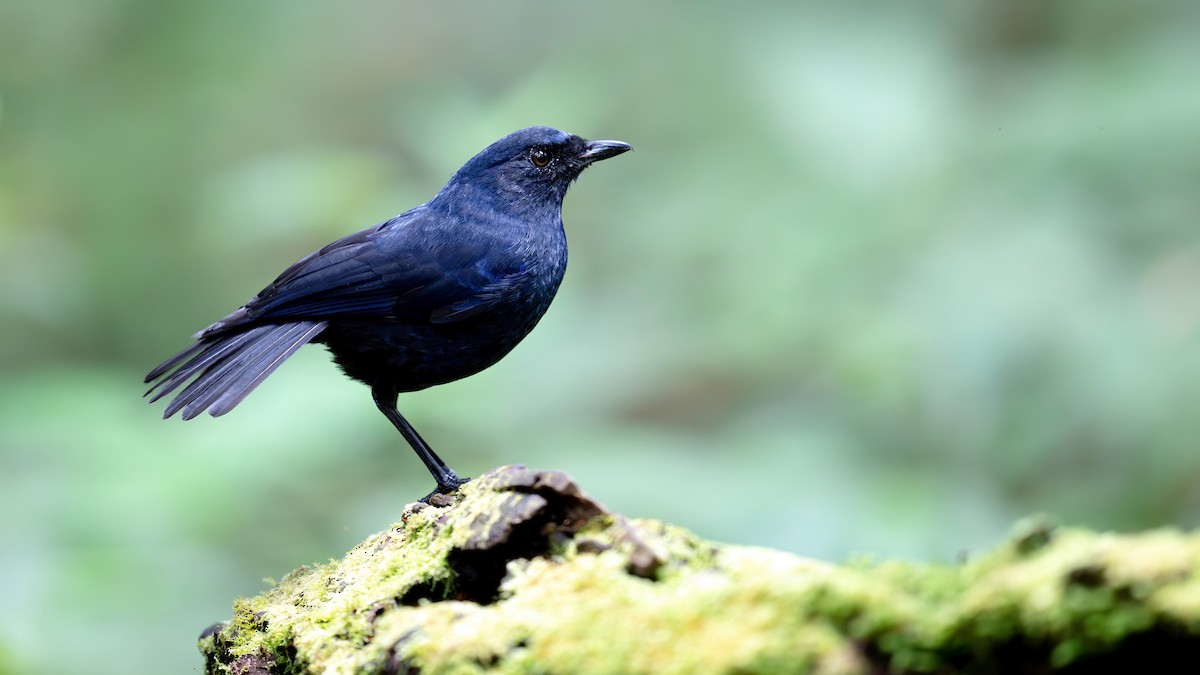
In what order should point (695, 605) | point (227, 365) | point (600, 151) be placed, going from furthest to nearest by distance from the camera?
1. point (600, 151)
2. point (227, 365)
3. point (695, 605)

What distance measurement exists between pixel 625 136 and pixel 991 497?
17.5 ft

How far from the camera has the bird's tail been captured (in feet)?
12.6

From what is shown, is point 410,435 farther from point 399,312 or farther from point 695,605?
point 695,605

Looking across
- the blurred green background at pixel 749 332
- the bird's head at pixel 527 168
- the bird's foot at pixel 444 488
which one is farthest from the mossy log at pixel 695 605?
the blurred green background at pixel 749 332

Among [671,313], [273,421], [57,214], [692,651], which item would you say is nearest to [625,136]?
[671,313]

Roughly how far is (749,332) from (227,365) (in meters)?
2.89

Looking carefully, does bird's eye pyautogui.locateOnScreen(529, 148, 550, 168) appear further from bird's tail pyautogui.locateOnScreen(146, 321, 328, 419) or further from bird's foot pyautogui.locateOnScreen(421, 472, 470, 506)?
bird's foot pyautogui.locateOnScreen(421, 472, 470, 506)

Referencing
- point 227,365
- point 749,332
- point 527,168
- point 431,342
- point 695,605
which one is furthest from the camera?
point 749,332

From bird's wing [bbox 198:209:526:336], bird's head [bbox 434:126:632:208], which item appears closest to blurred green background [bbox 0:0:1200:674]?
bird's head [bbox 434:126:632:208]

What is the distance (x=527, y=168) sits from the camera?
15.4ft

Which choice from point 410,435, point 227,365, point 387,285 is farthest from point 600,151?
point 227,365

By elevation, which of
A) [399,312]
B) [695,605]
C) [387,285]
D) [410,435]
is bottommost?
[695,605]

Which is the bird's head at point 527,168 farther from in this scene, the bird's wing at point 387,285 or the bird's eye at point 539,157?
the bird's wing at point 387,285

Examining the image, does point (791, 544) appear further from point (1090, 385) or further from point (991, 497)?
point (1090, 385)
